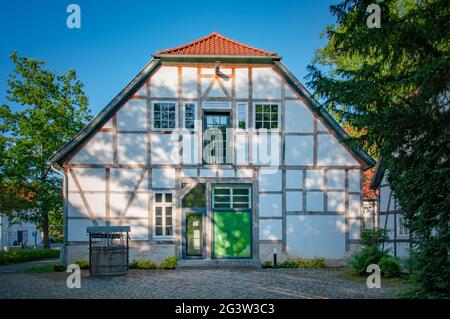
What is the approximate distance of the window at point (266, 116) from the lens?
17016mm

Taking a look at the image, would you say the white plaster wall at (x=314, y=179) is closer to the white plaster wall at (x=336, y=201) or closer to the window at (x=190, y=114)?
the white plaster wall at (x=336, y=201)

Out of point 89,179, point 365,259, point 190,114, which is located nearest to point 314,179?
point 365,259

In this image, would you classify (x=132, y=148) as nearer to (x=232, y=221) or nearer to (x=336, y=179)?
(x=232, y=221)

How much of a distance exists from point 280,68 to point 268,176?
4252 millimetres

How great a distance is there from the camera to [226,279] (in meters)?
12.9

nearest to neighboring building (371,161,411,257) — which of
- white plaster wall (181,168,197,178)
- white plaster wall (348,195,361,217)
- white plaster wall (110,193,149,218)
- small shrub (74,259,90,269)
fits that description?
white plaster wall (348,195,361,217)

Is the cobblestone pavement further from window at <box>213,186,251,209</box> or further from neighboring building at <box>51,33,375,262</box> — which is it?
window at <box>213,186,251,209</box>

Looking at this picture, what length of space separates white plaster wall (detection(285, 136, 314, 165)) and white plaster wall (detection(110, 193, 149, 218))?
574 centimetres

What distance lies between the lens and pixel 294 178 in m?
16.8

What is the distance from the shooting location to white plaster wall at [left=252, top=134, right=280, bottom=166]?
1692cm

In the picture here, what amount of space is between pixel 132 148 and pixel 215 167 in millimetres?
3271

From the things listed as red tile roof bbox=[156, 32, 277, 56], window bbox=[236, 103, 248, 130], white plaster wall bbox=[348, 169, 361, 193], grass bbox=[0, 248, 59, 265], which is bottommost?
grass bbox=[0, 248, 59, 265]

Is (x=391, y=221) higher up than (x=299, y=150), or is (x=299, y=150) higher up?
(x=299, y=150)

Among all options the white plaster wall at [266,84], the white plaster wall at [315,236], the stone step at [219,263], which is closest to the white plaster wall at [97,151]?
the stone step at [219,263]
